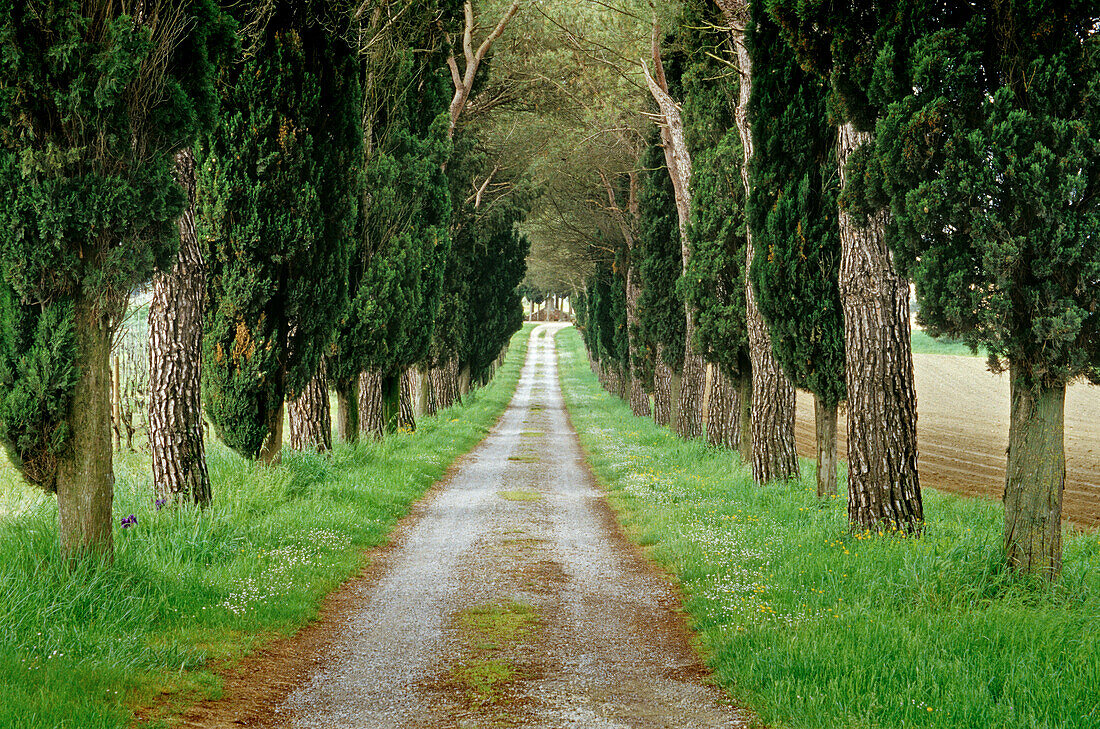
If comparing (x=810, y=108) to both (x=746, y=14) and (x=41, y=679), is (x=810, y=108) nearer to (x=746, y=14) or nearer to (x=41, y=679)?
(x=746, y=14)

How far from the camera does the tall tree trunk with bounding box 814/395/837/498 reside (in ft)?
31.5

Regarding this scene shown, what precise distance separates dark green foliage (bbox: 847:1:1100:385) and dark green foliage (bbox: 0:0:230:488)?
5.03 m

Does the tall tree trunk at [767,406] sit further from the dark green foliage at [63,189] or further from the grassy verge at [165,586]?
the dark green foliage at [63,189]

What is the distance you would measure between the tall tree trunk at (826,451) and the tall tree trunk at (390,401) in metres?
9.43

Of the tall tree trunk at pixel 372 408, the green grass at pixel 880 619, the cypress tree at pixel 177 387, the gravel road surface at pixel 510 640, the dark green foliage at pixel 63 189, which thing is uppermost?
the dark green foliage at pixel 63 189

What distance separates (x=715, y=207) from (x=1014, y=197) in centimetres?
882

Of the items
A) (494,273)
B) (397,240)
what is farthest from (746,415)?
(494,273)

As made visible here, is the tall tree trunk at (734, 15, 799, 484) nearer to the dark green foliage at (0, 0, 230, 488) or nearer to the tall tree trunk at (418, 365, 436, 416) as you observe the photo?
the dark green foliage at (0, 0, 230, 488)

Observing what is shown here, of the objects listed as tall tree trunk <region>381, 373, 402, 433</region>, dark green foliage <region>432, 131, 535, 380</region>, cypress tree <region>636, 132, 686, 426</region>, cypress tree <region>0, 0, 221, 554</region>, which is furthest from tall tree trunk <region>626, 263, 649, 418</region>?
cypress tree <region>0, 0, 221, 554</region>

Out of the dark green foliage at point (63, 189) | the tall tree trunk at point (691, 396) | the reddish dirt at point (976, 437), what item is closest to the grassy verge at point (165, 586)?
the dark green foliage at point (63, 189)

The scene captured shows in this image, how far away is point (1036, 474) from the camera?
17.5 ft

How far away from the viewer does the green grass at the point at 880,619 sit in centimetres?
381

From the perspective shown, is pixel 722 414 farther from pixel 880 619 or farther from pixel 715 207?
pixel 880 619

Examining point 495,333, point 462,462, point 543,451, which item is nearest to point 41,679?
point 462,462
